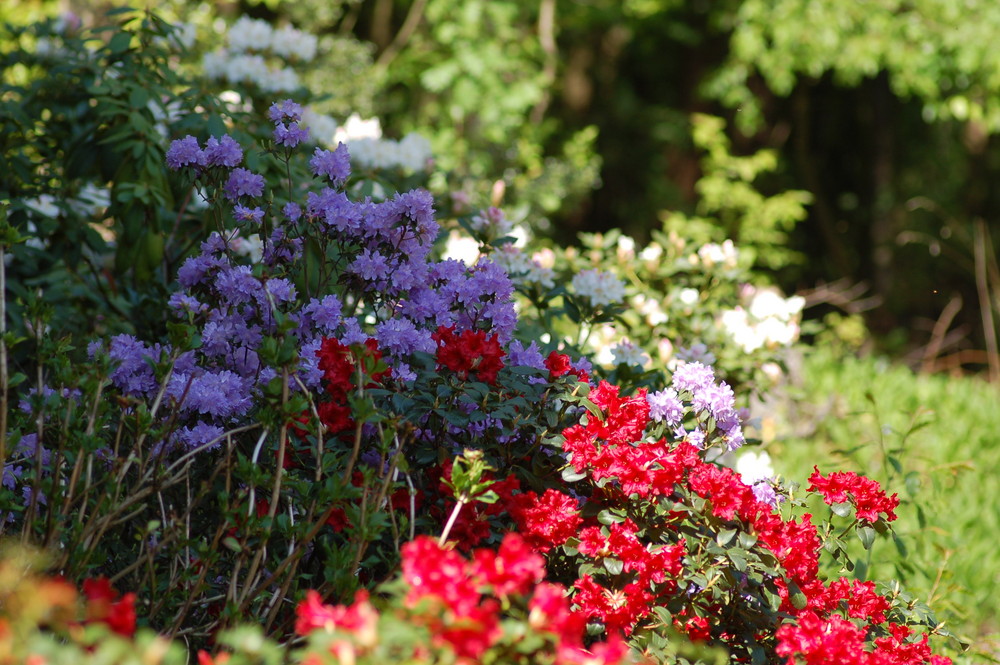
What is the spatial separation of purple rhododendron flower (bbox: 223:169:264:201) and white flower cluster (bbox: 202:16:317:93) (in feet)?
5.38

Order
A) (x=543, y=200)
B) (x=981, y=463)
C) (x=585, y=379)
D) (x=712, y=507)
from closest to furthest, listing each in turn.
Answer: (x=712, y=507) < (x=585, y=379) < (x=981, y=463) < (x=543, y=200)

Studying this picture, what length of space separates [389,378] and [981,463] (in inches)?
153

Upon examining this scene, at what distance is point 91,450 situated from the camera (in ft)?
4.94

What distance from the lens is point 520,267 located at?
2697mm

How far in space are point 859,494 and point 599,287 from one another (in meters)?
1.02

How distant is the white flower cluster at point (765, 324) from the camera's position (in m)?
3.25

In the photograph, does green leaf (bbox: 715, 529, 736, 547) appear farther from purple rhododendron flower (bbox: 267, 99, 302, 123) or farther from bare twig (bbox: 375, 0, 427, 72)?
bare twig (bbox: 375, 0, 427, 72)

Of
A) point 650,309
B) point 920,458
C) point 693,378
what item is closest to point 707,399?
point 693,378

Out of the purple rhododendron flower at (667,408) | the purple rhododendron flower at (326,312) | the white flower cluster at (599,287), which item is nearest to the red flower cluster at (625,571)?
the purple rhododendron flower at (667,408)

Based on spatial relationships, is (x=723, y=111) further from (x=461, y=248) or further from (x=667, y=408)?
(x=667, y=408)

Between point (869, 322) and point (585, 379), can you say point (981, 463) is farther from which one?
point (869, 322)

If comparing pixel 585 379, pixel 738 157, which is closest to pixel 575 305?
pixel 585 379

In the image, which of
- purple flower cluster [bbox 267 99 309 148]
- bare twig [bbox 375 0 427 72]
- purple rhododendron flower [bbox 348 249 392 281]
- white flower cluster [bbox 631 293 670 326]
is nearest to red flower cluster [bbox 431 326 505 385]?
purple rhododendron flower [bbox 348 249 392 281]

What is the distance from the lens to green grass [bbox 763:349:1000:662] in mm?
2732
